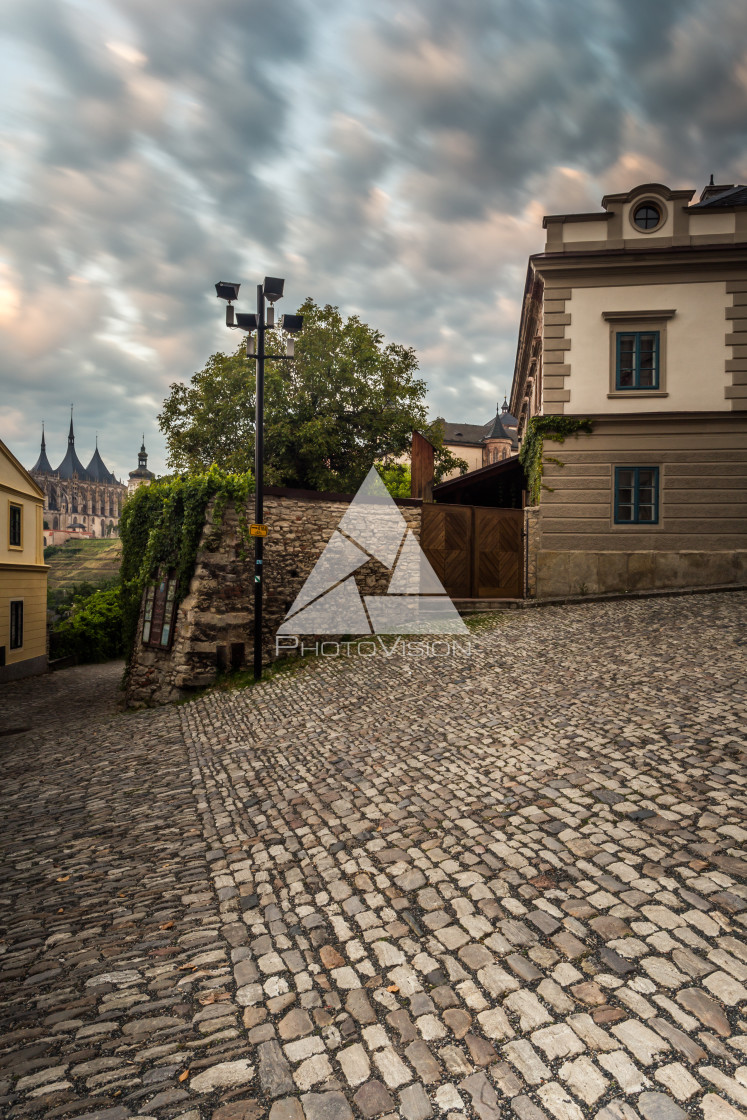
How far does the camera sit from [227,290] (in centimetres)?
1116

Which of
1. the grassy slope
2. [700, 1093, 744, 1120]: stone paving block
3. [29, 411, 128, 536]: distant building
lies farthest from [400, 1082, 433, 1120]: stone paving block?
[29, 411, 128, 536]: distant building

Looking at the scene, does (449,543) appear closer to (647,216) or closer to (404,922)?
(647,216)

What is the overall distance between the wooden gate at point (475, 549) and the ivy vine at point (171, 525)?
4888 mm

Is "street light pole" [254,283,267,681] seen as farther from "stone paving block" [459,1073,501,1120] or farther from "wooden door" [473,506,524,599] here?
"stone paving block" [459,1073,501,1120]

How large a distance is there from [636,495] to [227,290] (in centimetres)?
1093

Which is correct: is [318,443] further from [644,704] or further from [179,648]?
[644,704]

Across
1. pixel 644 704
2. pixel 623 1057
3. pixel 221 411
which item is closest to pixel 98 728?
pixel 644 704

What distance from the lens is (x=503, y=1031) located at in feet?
9.25

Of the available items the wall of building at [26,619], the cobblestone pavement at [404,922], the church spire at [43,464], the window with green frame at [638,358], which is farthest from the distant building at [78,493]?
the cobblestone pavement at [404,922]

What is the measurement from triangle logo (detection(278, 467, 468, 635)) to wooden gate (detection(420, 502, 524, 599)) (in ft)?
1.44

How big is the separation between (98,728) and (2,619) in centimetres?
1210

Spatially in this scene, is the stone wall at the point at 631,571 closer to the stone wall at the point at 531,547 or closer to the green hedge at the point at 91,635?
the stone wall at the point at 531,547

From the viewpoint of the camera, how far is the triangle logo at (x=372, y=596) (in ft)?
43.9

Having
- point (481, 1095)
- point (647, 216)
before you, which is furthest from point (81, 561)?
point (481, 1095)
